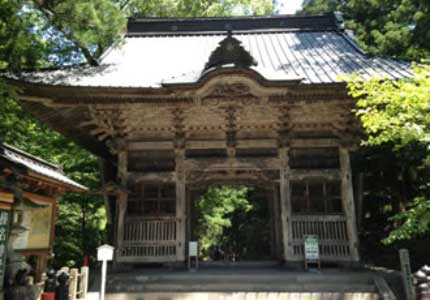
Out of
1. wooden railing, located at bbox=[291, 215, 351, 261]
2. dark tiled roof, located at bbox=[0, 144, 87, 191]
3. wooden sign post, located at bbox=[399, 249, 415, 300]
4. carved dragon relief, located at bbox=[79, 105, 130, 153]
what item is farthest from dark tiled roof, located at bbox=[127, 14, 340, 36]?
wooden sign post, located at bbox=[399, 249, 415, 300]

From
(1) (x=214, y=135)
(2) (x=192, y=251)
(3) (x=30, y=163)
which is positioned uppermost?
(1) (x=214, y=135)

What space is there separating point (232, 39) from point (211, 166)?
2761mm

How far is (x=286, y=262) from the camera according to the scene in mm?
7320

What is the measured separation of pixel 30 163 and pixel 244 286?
4.21 metres

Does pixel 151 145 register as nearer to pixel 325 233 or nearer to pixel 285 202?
pixel 285 202

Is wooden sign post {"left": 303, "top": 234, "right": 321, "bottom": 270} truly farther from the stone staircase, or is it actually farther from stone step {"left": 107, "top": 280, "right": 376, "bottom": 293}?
stone step {"left": 107, "top": 280, "right": 376, "bottom": 293}

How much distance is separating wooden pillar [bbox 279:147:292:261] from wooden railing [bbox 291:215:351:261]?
12cm

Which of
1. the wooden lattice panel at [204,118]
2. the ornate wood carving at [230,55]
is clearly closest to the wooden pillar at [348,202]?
the wooden lattice panel at [204,118]

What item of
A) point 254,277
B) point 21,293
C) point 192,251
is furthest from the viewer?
point 192,251

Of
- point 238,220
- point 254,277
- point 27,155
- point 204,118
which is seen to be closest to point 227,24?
point 204,118

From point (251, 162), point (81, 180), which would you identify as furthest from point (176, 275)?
point (81, 180)

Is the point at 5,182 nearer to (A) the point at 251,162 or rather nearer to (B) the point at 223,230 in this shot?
(A) the point at 251,162

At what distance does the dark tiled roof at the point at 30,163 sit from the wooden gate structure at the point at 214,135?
1.16m

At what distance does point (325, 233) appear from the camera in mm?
7426
